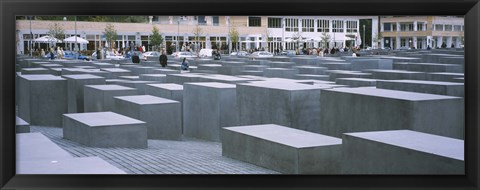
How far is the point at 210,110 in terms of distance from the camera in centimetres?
1399

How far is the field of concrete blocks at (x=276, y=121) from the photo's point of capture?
7355 mm

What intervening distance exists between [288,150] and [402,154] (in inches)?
70.3

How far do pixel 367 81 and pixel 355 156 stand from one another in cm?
745

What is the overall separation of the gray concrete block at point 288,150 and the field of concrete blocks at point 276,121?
0.01m

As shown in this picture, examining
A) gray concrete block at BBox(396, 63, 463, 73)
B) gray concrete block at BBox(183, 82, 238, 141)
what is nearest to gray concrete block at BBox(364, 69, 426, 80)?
gray concrete block at BBox(396, 63, 463, 73)

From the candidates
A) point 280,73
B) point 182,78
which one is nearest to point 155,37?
point 182,78

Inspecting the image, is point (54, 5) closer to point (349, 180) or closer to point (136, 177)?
point (136, 177)

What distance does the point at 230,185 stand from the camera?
6660 mm

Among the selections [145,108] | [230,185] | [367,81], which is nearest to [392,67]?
[367,81]

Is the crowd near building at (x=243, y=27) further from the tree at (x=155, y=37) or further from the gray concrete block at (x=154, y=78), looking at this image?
the gray concrete block at (x=154, y=78)

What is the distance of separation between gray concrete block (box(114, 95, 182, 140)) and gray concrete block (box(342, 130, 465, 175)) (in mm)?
5573

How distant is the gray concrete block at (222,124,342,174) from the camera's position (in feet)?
27.6

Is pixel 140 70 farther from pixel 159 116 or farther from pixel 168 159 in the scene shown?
pixel 168 159
